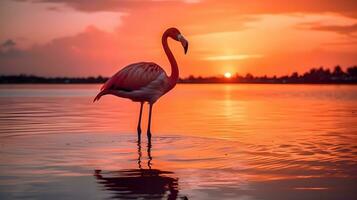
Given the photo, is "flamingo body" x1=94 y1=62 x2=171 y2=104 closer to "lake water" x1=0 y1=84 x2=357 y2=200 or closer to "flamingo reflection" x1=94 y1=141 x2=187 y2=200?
"lake water" x1=0 y1=84 x2=357 y2=200

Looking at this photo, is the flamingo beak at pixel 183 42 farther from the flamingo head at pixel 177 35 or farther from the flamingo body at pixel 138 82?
the flamingo body at pixel 138 82

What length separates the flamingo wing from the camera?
1219 centimetres

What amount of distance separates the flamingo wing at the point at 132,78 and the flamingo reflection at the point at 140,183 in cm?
436

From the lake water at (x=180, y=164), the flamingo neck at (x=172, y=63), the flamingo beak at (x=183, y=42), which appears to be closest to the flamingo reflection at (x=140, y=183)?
the lake water at (x=180, y=164)

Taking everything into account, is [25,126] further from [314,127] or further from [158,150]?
[314,127]

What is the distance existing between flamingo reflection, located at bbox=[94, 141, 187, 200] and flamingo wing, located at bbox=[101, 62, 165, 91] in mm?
4362

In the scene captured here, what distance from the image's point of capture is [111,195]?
6.10 meters

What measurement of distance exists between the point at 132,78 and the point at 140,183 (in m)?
5.61

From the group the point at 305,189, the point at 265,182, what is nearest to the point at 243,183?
the point at 265,182

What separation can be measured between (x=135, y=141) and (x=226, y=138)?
2.02 metres

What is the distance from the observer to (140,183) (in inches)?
268

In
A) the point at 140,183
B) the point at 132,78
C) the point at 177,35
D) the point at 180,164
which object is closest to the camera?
the point at 140,183

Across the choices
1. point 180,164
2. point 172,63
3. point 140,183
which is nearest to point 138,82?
point 172,63

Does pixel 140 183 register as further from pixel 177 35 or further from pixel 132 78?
pixel 177 35
